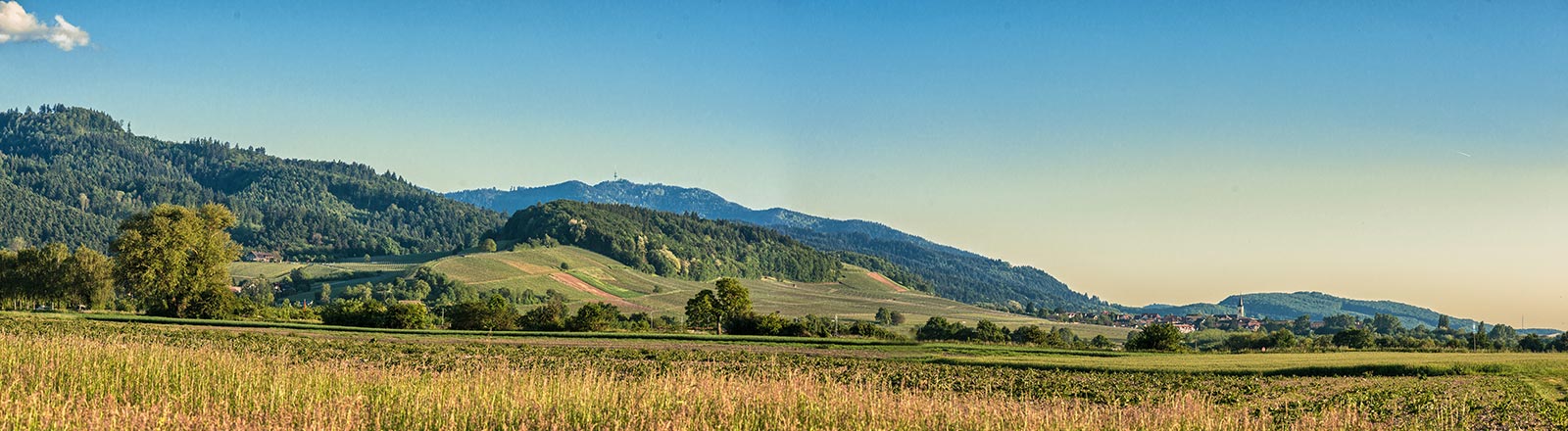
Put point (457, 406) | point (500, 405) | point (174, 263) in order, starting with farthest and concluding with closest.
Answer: point (174, 263) < point (500, 405) < point (457, 406)

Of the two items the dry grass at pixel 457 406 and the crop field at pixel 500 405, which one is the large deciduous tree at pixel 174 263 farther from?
the dry grass at pixel 457 406

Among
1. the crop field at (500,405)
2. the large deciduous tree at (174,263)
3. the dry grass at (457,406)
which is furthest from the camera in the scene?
the large deciduous tree at (174,263)

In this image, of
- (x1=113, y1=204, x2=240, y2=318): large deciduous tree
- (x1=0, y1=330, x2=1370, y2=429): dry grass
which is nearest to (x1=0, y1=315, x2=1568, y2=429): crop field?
(x1=0, y1=330, x2=1370, y2=429): dry grass

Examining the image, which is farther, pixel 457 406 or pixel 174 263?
pixel 174 263

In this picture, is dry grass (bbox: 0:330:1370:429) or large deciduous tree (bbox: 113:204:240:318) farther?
large deciduous tree (bbox: 113:204:240:318)

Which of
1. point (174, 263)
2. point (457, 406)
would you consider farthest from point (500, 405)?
point (174, 263)

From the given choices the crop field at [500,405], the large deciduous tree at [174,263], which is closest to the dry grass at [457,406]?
the crop field at [500,405]

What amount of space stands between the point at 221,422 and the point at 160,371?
765cm

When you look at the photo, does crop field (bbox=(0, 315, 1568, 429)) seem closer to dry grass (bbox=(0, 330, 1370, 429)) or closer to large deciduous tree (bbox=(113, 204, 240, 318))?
dry grass (bbox=(0, 330, 1370, 429))

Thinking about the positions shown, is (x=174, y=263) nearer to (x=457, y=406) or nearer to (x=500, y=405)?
(x=500, y=405)

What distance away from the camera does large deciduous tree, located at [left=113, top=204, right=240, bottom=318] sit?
89.7m

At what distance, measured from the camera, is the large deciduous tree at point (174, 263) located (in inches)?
3531

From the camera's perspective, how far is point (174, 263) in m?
90.2

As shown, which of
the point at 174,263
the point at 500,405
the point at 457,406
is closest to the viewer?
the point at 457,406
